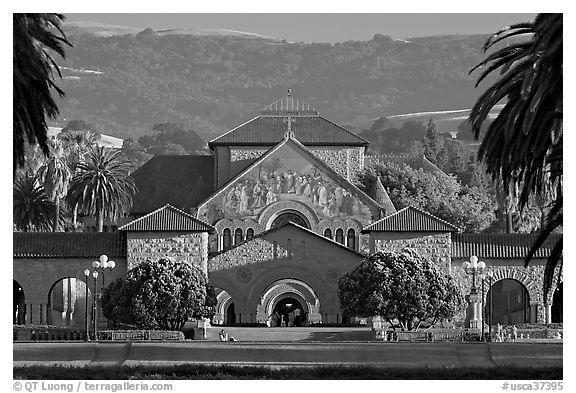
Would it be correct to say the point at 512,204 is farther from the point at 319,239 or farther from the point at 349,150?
the point at 319,239

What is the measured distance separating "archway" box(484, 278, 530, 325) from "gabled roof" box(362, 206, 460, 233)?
6.36 m

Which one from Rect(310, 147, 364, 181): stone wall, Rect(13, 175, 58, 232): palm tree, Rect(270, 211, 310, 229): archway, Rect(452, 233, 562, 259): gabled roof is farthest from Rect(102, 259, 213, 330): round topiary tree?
Rect(310, 147, 364, 181): stone wall

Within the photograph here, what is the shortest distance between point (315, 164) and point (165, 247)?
65.0 feet

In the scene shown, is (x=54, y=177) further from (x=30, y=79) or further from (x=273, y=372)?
(x=30, y=79)

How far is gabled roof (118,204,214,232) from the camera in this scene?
90562mm

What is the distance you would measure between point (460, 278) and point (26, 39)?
185ft

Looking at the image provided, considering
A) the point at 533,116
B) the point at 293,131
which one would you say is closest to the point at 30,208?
the point at 293,131

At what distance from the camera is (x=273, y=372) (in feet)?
156

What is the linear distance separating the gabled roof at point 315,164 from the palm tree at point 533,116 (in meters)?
58.4

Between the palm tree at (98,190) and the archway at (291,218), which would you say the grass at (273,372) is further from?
the palm tree at (98,190)

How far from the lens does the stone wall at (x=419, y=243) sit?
90.4 meters

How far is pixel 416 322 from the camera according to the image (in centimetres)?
8400

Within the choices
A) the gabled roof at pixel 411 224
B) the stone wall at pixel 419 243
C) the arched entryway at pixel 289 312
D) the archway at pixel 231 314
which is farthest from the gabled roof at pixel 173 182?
the stone wall at pixel 419 243

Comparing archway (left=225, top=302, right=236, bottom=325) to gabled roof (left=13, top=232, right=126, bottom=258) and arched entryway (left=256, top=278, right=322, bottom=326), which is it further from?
gabled roof (left=13, top=232, right=126, bottom=258)
